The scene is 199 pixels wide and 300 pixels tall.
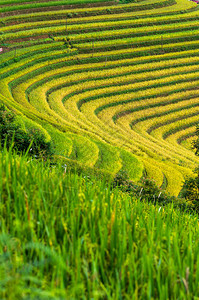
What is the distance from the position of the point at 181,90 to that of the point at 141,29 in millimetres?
11720

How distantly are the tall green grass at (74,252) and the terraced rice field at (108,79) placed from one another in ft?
46.0

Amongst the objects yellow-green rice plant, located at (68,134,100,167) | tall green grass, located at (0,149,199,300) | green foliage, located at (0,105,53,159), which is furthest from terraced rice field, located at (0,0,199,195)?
tall green grass, located at (0,149,199,300)

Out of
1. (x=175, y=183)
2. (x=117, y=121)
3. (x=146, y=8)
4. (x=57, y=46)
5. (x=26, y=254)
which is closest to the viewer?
(x=26, y=254)

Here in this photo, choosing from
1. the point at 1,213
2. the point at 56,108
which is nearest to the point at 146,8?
the point at 56,108

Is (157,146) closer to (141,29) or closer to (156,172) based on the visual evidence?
(156,172)

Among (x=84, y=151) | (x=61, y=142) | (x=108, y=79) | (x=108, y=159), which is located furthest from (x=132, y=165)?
(x=108, y=79)

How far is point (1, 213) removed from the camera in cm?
256

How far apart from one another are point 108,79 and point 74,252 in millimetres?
35137

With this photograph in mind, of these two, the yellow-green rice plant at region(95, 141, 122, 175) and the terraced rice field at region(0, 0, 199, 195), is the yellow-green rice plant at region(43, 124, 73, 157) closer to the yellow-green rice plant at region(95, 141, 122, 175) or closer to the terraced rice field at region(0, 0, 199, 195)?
the terraced rice field at region(0, 0, 199, 195)

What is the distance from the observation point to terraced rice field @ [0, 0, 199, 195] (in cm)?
2153

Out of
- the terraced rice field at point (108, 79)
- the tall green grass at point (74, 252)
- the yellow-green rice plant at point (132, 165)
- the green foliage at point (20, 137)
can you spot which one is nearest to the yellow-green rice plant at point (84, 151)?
the terraced rice field at point (108, 79)

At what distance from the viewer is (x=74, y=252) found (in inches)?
93.7

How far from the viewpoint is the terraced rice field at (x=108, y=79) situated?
21531 millimetres

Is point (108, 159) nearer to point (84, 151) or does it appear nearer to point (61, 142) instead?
point (84, 151)
